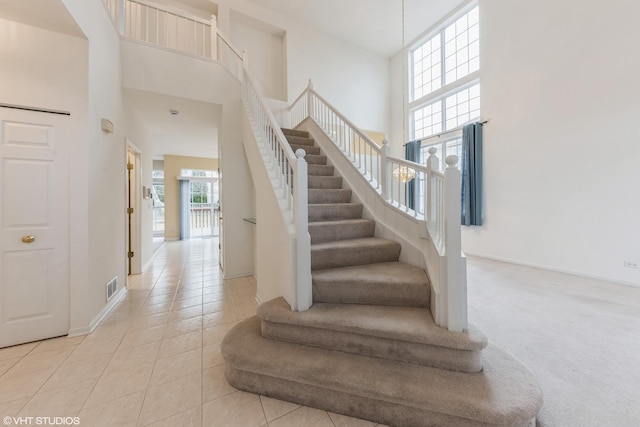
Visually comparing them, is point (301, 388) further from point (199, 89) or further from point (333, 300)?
point (199, 89)

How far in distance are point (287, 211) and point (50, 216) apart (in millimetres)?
2139

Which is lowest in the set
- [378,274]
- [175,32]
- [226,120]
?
[378,274]

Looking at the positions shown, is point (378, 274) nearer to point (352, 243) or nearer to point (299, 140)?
point (352, 243)

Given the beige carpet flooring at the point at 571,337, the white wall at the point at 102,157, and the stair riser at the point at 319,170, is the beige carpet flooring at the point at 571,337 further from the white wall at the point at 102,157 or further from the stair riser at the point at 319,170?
the white wall at the point at 102,157

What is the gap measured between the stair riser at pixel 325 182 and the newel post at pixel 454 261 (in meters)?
1.98

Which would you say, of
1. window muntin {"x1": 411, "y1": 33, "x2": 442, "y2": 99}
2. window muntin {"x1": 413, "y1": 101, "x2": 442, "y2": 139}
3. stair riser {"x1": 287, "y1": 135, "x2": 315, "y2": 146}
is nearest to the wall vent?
stair riser {"x1": 287, "y1": 135, "x2": 315, "y2": 146}

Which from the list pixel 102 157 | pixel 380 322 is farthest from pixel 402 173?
pixel 102 157

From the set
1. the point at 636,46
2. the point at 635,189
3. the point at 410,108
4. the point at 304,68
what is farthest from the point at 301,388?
the point at 410,108

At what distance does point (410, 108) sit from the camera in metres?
6.96

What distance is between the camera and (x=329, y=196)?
3184 millimetres

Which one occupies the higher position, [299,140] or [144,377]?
[299,140]

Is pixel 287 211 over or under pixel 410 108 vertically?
under

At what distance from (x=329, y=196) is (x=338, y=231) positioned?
73 cm

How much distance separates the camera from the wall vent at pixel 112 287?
8.95ft
